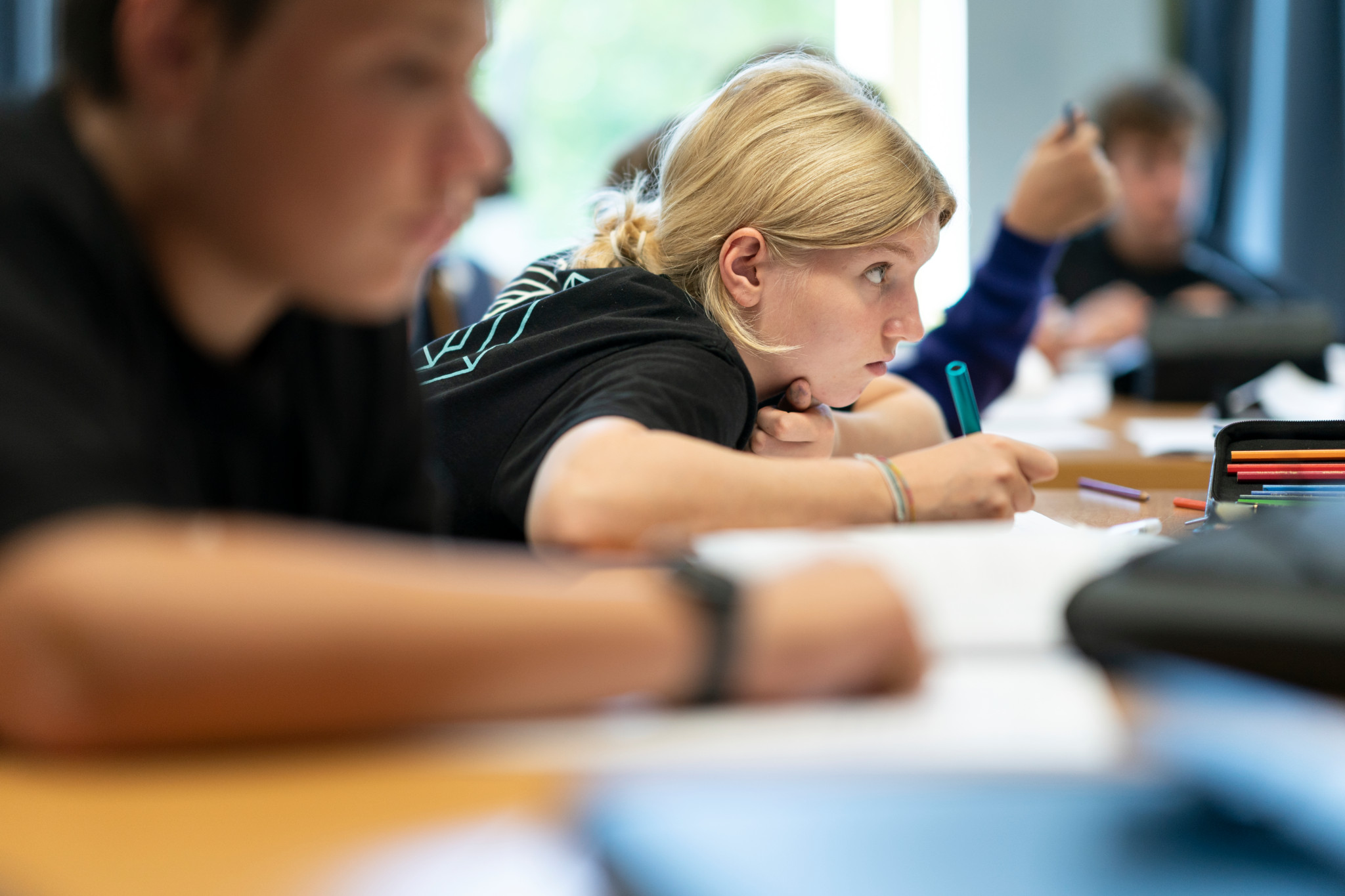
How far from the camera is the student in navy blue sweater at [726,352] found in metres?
0.73

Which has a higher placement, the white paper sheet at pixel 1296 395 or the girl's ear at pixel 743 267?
the girl's ear at pixel 743 267

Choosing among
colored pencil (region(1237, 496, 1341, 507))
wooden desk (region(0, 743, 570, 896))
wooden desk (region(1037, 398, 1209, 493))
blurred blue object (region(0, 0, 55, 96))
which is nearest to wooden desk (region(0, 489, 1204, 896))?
wooden desk (region(0, 743, 570, 896))

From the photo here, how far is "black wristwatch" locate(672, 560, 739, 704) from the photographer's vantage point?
420 millimetres

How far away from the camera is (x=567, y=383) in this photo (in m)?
0.83

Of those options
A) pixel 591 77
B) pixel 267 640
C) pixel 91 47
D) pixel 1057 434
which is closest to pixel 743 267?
pixel 91 47

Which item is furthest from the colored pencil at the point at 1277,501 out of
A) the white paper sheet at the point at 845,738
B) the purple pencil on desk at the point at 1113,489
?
the white paper sheet at the point at 845,738

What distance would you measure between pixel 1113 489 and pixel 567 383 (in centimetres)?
64

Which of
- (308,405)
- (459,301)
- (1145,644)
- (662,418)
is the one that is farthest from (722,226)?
(459,301)

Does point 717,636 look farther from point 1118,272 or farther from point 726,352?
point 1118,272

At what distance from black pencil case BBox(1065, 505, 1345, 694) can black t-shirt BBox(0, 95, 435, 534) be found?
1.30ft

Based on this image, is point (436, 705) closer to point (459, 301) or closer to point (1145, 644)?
point (1145, 644)

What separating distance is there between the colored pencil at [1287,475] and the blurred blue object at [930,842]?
2.28 feet

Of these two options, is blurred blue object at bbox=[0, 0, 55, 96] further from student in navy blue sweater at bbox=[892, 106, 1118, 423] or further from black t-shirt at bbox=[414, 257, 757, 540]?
black t-shirt at bbox=[414, 257, 757, 540]

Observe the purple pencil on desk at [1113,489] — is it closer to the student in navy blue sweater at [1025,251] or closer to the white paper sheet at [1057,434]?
the white paper sheet at [1057,434]
